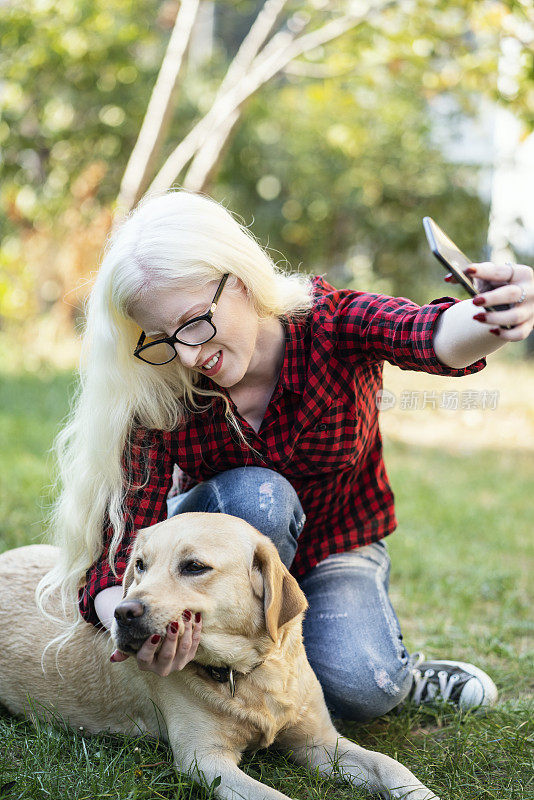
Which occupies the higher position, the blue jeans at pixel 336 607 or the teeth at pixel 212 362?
the teeth at pixel 212 362

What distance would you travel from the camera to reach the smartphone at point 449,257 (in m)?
1.79

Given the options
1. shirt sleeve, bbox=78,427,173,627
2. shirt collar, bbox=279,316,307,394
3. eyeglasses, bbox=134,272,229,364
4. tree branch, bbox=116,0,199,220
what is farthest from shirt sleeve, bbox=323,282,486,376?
tree branch, bbox=116,0,199,220

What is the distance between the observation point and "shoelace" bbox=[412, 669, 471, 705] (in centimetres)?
278

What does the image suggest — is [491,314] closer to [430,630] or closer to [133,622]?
[133,622]

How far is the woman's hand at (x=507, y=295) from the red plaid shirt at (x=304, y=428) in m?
0.50

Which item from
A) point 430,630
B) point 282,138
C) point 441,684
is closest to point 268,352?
point 441,684

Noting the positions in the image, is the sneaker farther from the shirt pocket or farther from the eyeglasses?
the eyeglasses

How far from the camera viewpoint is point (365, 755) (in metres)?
2.25

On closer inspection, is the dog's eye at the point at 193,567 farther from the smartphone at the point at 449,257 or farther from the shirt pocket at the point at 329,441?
the smartphone at the point at 449,257

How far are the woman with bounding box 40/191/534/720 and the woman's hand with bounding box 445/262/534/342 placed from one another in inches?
12.2

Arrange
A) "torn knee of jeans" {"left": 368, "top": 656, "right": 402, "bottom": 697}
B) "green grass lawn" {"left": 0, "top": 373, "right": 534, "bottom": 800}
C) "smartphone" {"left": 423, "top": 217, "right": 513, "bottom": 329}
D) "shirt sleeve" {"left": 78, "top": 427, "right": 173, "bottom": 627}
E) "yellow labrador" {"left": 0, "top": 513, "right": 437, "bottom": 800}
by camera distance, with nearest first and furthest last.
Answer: "smartphone" {"left": 423, "top": 217, "right": 513, "bottom": 329}
"yellow labrador" {"left": 0, "top": 513, "right": 437, "bottom": 800}
"green grass lawn" {"left": 0, "top": 373, "right": 534, "bottom": 800}
"shirt sleeve" {"left": 78, "top": 427, "right": 173, "bottom": 627}
"torn knee of jeans" {"left": 368, "top": 656, "right": 402, "bottom": 697}

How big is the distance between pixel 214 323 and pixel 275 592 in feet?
2.62

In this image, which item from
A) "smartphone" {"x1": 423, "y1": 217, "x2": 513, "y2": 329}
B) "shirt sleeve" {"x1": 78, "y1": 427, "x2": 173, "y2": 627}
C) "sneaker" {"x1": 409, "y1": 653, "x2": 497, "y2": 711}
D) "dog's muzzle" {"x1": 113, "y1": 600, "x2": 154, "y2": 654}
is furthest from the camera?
"sneaker" {"x1": 409, "y1": 653, "x2": 497, "y2": 711}

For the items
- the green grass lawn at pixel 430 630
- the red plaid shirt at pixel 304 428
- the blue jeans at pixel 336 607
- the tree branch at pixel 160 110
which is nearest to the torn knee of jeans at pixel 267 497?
the blue jeans at pixel 336 607
